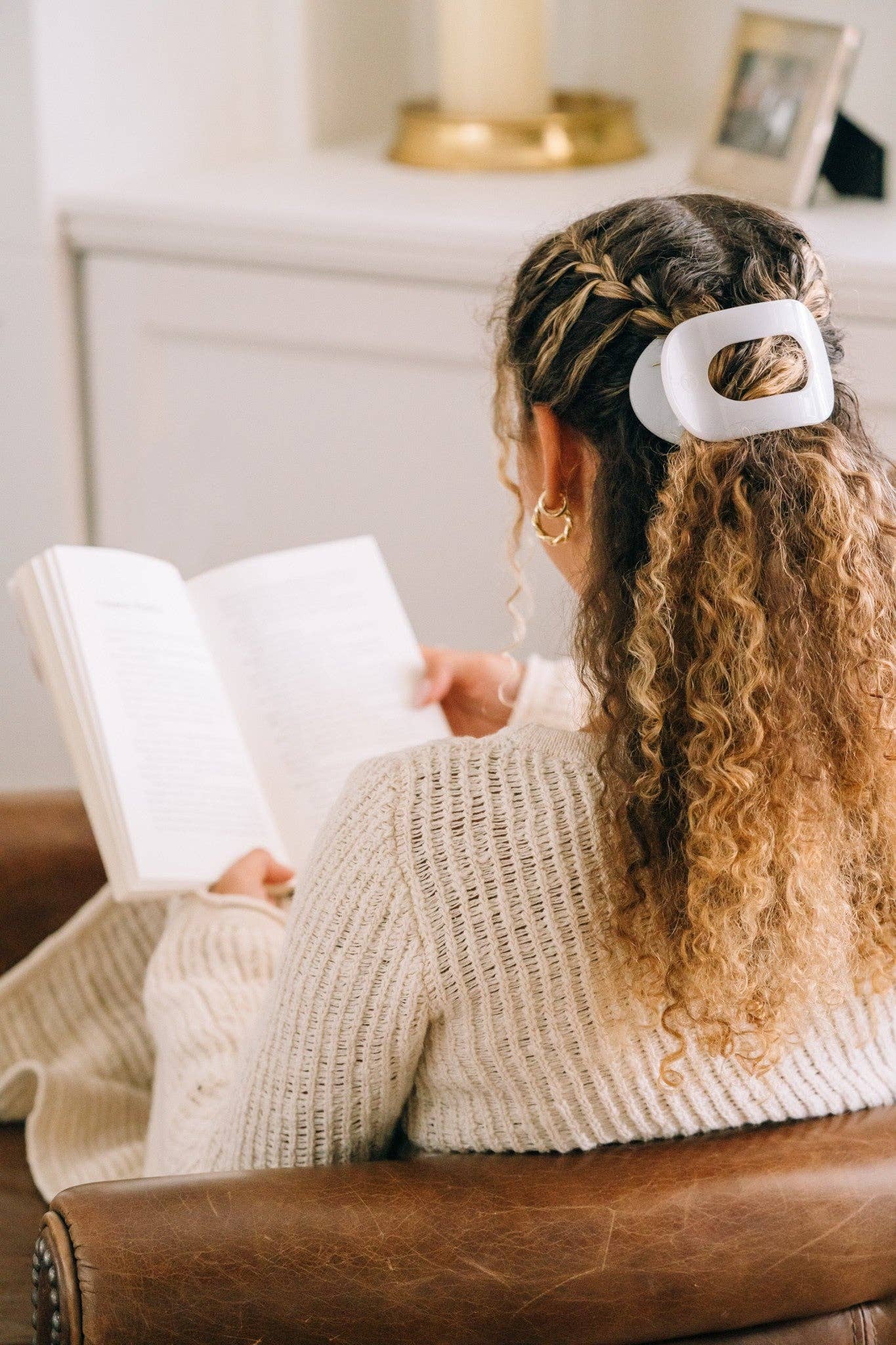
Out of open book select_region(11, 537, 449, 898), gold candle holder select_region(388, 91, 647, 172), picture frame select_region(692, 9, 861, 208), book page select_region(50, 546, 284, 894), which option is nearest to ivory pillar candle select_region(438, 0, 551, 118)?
gold candle holder select_region(388, 91, 647, 172)

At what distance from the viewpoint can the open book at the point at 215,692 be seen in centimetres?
99

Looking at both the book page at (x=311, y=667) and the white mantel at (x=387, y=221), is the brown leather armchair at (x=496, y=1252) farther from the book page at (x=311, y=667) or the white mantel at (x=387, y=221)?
the white mantel at (x=387, y=221)

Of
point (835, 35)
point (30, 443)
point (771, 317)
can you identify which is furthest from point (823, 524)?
point (30, 443)

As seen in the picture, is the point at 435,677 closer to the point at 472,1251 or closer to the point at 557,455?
the point at 557,455

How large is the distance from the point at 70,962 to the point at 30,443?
0.92 m

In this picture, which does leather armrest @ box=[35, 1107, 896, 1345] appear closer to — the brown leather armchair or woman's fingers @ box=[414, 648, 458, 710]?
the brown leather armchair

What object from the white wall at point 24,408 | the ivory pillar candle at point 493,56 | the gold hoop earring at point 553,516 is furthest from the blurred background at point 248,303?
the gold hoop earring at point 553,516

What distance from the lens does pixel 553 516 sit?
0.79 metres

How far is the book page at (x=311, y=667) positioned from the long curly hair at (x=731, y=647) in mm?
432

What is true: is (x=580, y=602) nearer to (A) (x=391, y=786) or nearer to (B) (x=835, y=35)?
(A) (x=391, y=786)

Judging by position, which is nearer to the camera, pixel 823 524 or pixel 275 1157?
pixel 823 524

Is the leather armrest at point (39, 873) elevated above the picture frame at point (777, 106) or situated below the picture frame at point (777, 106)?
below

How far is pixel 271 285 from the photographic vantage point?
5.77ft

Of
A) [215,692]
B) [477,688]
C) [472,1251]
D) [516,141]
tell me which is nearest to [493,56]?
[516,141]
